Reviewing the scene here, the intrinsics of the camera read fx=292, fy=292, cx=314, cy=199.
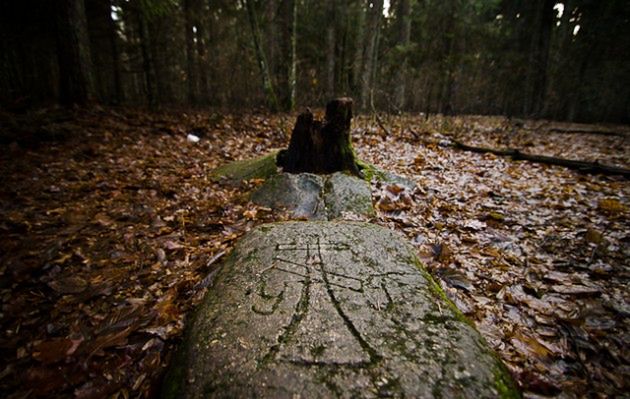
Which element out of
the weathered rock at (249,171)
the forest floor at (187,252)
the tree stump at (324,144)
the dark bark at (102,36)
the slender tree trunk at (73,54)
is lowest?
the forest floor at (187,252)

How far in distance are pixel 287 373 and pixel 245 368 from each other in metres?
0.20

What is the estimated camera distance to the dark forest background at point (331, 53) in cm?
995

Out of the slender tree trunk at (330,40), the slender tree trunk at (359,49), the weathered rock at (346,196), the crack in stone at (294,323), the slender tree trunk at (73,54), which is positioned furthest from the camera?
the slender tree trunk at (330,40)

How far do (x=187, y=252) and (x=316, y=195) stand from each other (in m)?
1.67

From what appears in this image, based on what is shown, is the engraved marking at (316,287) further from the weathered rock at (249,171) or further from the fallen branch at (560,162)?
the fallen branch at (560,162)

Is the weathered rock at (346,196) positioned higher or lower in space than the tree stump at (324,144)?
lower

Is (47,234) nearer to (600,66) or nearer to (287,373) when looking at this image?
(287,373)

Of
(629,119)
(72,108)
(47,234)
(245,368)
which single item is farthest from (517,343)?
(629,119)

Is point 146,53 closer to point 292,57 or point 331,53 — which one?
point 292,57

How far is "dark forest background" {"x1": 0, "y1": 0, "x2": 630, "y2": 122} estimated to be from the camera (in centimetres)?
995

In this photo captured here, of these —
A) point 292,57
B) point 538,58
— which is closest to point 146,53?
point 292,57

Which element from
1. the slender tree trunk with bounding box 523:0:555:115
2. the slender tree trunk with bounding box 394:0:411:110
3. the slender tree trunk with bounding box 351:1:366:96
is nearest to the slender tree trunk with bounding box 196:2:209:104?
the slender tree trunk with bounding box 351:1:366:96

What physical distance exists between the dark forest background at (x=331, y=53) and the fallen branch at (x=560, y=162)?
3297 mm

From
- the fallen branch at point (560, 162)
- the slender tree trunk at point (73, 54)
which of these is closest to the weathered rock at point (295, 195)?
the fallen branch at point (560, 162)
